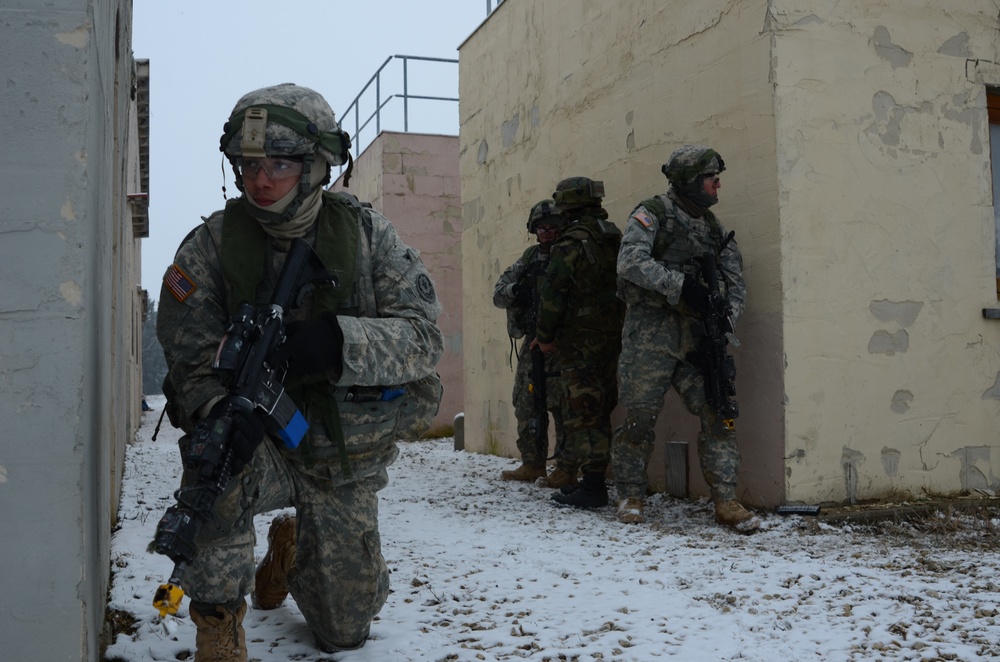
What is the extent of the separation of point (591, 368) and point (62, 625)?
3974mm

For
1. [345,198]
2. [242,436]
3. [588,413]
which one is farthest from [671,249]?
[242,436]

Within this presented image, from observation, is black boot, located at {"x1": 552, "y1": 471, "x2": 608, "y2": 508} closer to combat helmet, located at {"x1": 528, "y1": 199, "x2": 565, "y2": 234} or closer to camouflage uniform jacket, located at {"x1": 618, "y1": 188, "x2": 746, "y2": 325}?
camouflage uniform jacket, located at {"x1": 618, "y1": 188, "x2": 746, "y2": 325}

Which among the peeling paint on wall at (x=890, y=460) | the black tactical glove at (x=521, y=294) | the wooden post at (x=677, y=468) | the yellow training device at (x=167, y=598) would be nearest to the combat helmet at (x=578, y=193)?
the black tactical glove at (x=521, y=294)

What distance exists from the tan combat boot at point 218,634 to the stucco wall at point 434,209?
9.33 m

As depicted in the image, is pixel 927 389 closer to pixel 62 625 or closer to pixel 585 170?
pixel 585 170

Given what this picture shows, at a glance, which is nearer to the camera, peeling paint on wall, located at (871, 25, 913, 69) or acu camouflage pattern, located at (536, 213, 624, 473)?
peeling paint on wall, located at (871, 25, 913, 69)

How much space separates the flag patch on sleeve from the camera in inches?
188

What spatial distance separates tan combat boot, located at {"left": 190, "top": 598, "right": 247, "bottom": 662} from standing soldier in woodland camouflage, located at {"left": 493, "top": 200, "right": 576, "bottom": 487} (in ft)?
11.9

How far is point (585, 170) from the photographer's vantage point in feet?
21.9

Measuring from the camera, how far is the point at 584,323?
554 centimetres

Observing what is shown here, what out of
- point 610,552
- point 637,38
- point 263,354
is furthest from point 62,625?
point 637,38

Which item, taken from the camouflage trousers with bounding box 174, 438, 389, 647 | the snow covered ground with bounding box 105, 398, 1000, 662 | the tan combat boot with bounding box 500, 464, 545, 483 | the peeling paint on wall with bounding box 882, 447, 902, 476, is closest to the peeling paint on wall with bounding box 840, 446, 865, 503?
the peeling paint on wall with bounding box 882, 447, 902, 476

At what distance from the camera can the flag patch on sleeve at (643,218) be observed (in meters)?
4.77

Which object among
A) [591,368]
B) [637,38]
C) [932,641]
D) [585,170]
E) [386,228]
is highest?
[637,38]
